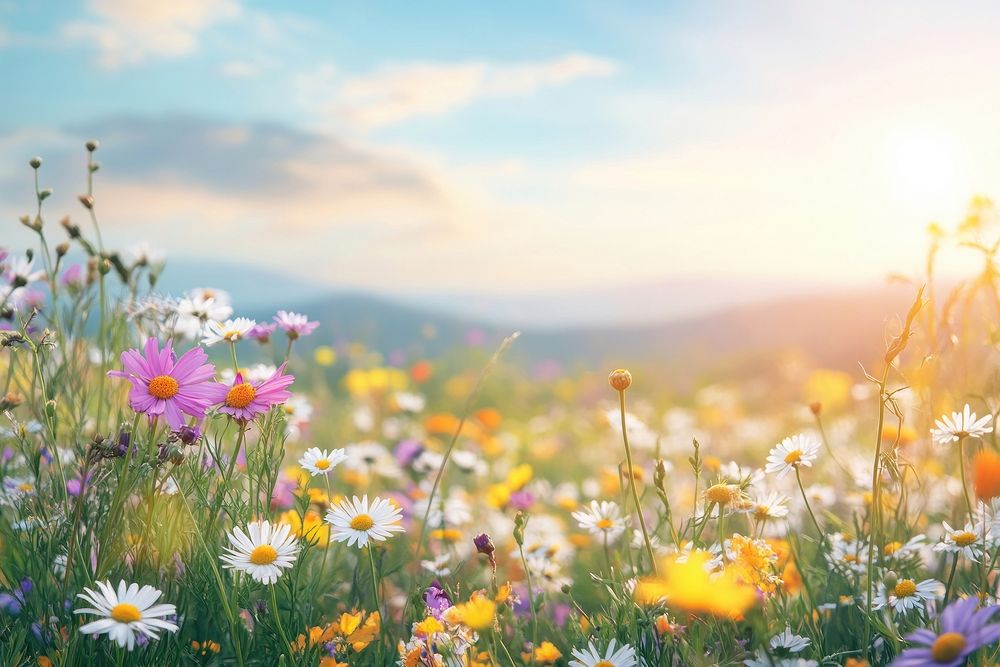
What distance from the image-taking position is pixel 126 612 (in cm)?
136

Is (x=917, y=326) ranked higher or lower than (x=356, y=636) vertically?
higher

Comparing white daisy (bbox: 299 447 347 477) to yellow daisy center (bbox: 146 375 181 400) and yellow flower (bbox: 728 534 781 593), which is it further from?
yellow flower (bbox: 728 534 781 593)

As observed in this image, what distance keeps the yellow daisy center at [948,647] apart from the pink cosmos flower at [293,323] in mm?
1364

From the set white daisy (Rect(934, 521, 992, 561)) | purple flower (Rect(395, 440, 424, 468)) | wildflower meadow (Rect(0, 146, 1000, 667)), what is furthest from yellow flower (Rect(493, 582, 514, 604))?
purple flower (Rect(395, 440, 424, 468))

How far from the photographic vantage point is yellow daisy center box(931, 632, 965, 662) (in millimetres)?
1030

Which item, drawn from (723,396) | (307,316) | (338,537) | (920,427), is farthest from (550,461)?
(338,537)

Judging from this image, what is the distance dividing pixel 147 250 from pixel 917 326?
2.12 m

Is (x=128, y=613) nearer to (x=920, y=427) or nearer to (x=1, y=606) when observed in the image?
(x=1, y=606)

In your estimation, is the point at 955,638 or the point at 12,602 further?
the point at 12,602

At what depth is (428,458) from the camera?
3.22m

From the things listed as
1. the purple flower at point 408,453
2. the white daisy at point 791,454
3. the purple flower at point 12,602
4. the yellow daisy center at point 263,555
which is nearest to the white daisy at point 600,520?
the white daisy at point 791,454

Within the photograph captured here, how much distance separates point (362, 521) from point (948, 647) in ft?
3.24

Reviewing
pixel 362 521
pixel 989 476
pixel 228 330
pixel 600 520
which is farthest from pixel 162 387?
pixel 989 476

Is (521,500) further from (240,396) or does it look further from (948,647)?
(948,647)
